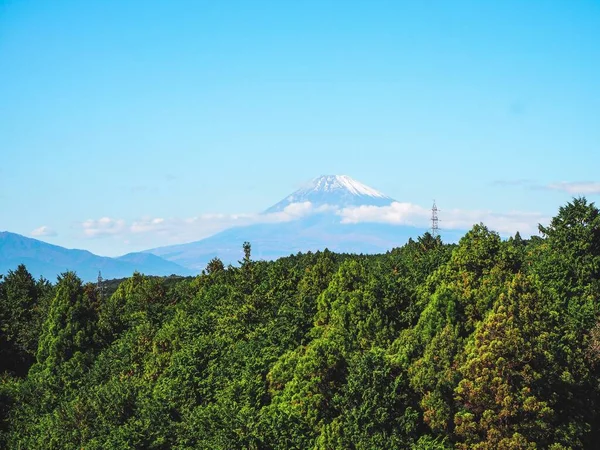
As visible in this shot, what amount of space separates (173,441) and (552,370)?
18420 millimetres

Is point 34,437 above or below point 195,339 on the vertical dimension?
below

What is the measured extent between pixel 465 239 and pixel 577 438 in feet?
45.2

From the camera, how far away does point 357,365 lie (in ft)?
107

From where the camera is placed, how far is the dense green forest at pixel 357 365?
104 ft

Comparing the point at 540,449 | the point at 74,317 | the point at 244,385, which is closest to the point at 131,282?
the point at 74,317

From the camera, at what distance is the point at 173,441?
121 feet

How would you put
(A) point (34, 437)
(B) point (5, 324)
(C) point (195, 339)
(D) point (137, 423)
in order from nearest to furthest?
(D) point (137, 423), (A) point (34, 437), (C) point (195, 339), (B) point (5, 324)

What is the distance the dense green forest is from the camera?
3173cm

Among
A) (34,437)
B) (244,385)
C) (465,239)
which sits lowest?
(34,437)

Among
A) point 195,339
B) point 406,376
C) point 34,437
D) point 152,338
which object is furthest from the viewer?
point 152,338

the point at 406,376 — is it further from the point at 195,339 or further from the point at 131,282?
the point at 131,282

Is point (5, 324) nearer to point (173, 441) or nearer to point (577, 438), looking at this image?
point (173, 441)

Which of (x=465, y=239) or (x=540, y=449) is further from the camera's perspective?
(x=465, y=239)

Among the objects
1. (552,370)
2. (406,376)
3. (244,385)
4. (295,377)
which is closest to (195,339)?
(244,385)
